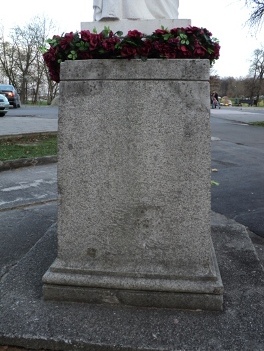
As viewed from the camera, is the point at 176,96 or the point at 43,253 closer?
the point at 176,96

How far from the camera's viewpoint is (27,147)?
32.1 ft

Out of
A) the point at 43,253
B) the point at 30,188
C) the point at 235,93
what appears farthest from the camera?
the point at 235,93

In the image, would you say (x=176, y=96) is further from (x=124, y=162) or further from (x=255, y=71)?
(x=255, y=71)

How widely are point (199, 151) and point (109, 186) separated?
2.00 ft

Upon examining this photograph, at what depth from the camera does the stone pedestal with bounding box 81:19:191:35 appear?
8.43 ft

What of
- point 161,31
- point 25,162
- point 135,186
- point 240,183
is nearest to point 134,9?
point 161,31

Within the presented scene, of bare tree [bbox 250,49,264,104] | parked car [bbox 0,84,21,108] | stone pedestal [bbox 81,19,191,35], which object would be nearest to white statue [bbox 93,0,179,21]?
stone pedestal [bbox 81,19,191,35]

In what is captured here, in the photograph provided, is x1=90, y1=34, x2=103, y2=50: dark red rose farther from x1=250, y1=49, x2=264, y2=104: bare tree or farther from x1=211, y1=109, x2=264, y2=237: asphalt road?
x1=250, y1=49, x2=264, y2=104: bare tree

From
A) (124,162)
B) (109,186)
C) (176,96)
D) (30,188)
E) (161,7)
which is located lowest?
(30,188)

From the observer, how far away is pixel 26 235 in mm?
4098

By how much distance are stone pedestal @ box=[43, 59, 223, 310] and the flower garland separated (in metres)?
0.07

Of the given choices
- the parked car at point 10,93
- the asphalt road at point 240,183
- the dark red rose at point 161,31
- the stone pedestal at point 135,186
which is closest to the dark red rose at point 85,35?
the stone pedestal at point 135,186

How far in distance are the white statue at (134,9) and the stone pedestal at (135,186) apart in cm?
52

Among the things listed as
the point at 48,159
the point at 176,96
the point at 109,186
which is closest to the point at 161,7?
the point at 176,96
